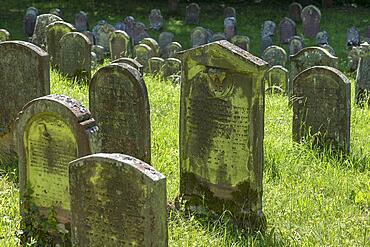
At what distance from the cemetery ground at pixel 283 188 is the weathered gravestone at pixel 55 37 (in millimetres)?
863

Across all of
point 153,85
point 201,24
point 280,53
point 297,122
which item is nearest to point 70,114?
point 297,122

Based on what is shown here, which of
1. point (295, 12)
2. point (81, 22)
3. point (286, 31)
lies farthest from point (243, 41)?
point (295, 12)

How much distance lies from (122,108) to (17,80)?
1.35 m

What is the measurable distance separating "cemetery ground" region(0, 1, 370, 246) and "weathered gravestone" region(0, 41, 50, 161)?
0.59m

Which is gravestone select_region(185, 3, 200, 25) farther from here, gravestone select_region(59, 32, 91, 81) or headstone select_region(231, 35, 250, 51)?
gravestone select_region(59, 32, 91, 81)

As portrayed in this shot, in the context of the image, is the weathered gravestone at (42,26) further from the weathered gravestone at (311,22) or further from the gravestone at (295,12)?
the gravestone at (295,12)

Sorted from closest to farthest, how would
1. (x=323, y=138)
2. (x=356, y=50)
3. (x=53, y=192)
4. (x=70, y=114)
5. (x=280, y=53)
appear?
(x=70, y=114) < (x=53, y=192) < (x=323, y=138) < (x=280, y=53) < (x=356, y=50)

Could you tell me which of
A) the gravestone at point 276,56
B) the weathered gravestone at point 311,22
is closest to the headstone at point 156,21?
the weathered gravestone at point 311,22

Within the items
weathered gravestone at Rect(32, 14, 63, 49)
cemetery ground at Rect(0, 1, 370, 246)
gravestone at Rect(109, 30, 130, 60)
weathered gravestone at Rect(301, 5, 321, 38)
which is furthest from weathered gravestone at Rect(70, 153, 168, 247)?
weathered gravestone at Rect(301, 5, 321, 38)

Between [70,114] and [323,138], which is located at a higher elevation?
[70,114]

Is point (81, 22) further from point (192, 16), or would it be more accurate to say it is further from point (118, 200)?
point (118, 200)

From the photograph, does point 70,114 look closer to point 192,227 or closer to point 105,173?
point 105,173

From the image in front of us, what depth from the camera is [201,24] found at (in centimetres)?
2206

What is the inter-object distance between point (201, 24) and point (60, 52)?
10.9m
